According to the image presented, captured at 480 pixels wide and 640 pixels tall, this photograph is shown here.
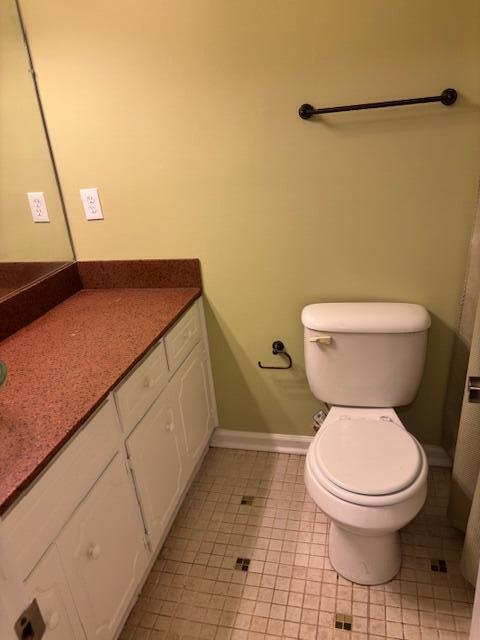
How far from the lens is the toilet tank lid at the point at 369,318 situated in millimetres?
1579

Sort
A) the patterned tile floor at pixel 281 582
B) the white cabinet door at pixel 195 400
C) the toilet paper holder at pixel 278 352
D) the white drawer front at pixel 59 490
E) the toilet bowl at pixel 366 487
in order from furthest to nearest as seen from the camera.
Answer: the toilet paper holder at pixel 278 352 < the white cabinet door at pixel 195 400 < the patterned tile floor at pixel 281 582 < the toilet bowl at pixel 366 487 < the white drawer front at pixel 59 490

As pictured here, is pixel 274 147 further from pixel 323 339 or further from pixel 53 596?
pixel 53 596

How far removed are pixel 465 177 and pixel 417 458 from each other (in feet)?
3.09

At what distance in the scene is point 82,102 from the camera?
1.70 metres

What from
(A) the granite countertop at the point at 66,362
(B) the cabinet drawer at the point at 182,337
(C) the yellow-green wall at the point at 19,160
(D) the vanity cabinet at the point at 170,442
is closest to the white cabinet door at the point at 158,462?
(D) the vanity cabinet at the point at 170,442

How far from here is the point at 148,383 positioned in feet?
4.76

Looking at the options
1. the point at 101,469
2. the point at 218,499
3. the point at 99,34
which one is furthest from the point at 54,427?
the point at 99,34

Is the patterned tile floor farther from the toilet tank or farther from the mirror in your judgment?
the mirror

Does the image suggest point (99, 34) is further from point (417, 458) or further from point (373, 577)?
point (373, 577)

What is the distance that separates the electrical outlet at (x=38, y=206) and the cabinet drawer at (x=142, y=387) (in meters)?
0.77

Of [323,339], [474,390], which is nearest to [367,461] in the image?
[323,339]

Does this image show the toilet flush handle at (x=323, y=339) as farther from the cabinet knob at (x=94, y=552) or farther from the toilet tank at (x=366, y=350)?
the cabinet knob at (x=94, y=552)

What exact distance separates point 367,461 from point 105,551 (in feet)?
2.65

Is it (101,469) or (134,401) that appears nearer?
(101,469)
